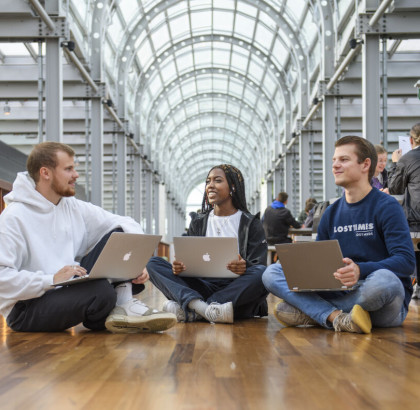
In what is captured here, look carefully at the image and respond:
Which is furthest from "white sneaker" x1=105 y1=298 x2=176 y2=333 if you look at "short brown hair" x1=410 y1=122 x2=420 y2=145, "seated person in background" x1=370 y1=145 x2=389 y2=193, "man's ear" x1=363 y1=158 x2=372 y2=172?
"seated person in background" x1=370 y1=145 x2=389 y2=193

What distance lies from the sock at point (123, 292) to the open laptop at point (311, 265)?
2.93 ft

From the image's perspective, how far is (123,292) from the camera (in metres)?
3.65

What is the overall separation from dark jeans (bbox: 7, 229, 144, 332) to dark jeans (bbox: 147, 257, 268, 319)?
2.33ft

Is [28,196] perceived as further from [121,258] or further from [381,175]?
Result: [381,175]

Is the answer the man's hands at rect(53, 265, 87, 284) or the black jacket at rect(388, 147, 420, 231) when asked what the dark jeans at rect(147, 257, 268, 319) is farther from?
the black jacket at rect(388, 147, 420, 231)

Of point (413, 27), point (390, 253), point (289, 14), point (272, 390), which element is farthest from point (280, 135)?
point (272, 390)

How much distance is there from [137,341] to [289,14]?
557 inches

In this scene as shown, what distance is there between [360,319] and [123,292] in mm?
1338

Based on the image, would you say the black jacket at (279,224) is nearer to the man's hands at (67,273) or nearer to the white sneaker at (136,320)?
the white sneaker at (136,320)

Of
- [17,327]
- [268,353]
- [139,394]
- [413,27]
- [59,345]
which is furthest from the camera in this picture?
[413,27]

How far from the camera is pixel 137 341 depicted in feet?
10.5

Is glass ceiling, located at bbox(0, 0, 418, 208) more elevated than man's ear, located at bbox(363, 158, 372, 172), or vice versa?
glass ceiling, located at bbox(0, 0, 418, 208)

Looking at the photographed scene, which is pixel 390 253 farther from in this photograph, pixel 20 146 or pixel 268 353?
pixel 20 146

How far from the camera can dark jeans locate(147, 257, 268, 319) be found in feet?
13.6
